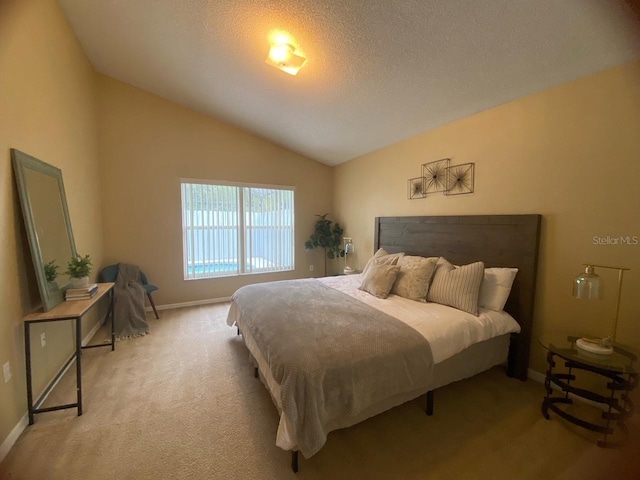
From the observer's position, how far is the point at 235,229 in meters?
4.25

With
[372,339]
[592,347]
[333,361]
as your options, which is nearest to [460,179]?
[592,347]

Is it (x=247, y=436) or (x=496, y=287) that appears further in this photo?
(x=496, y=287)

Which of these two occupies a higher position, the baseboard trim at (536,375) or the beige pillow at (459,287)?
Result: the beige pillow at (459,287)

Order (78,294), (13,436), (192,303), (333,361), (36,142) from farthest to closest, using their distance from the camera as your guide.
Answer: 1. (192,303)
2. (78,294)
3. (36,142)
4. (13,436)
5. (333,361)

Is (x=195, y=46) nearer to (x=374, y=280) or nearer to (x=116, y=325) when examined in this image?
(x=374, y=280)

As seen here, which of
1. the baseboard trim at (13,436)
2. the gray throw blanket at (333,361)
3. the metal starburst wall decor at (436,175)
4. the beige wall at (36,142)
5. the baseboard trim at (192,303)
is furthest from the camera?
the baseboard trim at (192,303)

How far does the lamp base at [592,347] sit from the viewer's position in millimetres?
1590

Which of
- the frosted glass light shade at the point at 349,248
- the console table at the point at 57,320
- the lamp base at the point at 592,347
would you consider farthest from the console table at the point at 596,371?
the console table at the point at 57,320

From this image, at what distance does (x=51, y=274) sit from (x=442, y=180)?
3586mm

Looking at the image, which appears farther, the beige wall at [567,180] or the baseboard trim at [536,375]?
the baseboard trim at [536,375]

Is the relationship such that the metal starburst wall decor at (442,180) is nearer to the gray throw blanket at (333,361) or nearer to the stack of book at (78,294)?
the gray throw blanket at (333,361)

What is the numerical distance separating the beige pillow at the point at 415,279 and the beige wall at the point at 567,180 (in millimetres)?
751

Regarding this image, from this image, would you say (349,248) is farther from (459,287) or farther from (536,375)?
(536,375)

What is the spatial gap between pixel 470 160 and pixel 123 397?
3.64 metres
